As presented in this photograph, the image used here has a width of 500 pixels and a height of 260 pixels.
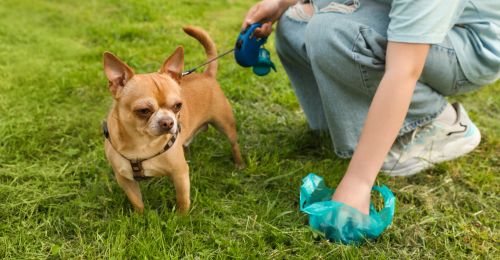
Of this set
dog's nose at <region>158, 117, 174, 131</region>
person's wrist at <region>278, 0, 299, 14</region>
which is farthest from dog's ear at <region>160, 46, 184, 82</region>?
person's wrist at <region>278, 0, 299, 14</region>

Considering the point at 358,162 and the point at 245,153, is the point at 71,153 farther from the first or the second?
the point at 358,162

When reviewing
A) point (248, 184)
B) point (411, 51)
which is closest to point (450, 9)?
point (411, 51)

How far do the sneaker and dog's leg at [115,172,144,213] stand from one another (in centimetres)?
119

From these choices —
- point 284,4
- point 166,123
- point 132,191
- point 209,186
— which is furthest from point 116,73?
point 284,4

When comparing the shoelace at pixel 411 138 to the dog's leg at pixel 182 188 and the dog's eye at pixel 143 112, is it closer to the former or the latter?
the dog's leg at pixel 182 188

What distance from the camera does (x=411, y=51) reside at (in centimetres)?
179

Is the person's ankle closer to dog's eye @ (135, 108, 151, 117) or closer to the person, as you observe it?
the person

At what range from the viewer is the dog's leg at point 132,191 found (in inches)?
78.4

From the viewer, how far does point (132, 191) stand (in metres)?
2.01

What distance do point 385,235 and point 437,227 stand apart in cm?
27

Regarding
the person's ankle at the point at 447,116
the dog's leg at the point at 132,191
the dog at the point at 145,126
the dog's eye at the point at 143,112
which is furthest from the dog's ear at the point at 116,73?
the person's ankle at the point at 447,116

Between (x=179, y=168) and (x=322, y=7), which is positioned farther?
(x=322, y=7)

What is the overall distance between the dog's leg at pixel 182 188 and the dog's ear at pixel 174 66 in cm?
37

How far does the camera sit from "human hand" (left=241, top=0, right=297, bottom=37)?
8.16 feet
